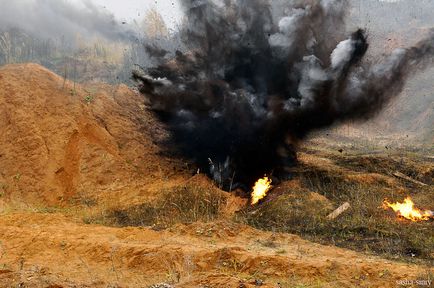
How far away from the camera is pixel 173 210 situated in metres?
12.1

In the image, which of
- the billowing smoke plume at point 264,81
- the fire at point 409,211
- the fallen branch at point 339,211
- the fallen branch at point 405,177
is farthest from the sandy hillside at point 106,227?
the fallen branch at point 405,177

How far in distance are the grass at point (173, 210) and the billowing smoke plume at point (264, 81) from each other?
1.70 m

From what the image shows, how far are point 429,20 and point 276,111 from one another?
7200cm

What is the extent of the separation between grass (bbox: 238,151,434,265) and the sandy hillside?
67 cm

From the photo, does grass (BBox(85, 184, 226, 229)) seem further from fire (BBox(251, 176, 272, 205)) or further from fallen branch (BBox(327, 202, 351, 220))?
fallen branch (BBox(327, 202, 351, 220))

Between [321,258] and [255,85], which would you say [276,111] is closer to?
[255,85]

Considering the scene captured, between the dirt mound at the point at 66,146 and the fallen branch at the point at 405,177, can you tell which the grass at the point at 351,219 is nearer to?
the fallen branch at the point at 405,177

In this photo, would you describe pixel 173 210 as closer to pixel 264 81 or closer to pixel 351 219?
pixel 351 219

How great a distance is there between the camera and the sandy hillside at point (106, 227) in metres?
7.23

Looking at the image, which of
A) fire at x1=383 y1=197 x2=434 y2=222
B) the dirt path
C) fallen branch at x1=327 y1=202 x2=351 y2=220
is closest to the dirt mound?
the dirt path

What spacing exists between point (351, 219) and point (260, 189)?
3.64 metres

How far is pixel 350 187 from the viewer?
41.6 ft

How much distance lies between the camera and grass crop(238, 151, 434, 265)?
898 centimetres

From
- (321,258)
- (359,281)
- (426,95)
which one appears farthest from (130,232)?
(426,95)
